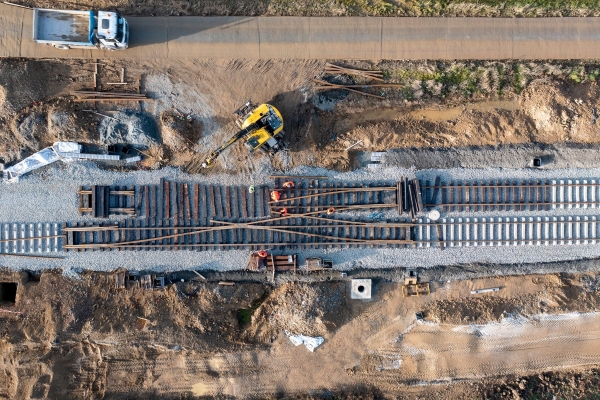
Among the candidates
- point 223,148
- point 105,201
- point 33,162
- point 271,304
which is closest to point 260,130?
point 223,148

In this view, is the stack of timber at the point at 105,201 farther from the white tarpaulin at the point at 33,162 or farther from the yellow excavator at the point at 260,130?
the yellow excavator at the point at 260,130

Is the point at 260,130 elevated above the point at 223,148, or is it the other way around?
the point at 260,130

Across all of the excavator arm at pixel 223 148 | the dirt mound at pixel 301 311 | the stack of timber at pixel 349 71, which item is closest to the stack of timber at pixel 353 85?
the stack of timber at pixel 349 71

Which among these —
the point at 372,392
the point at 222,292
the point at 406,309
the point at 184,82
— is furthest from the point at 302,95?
the point at 372,392

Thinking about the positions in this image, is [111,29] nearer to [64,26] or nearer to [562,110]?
[64,26]

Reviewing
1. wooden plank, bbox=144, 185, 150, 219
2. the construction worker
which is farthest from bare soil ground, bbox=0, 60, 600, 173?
the construction worker

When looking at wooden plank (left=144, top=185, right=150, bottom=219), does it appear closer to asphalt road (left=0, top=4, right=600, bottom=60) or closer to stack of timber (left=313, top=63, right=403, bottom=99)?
asphalt road (left=0, top=4, right=600, bottom=60)
